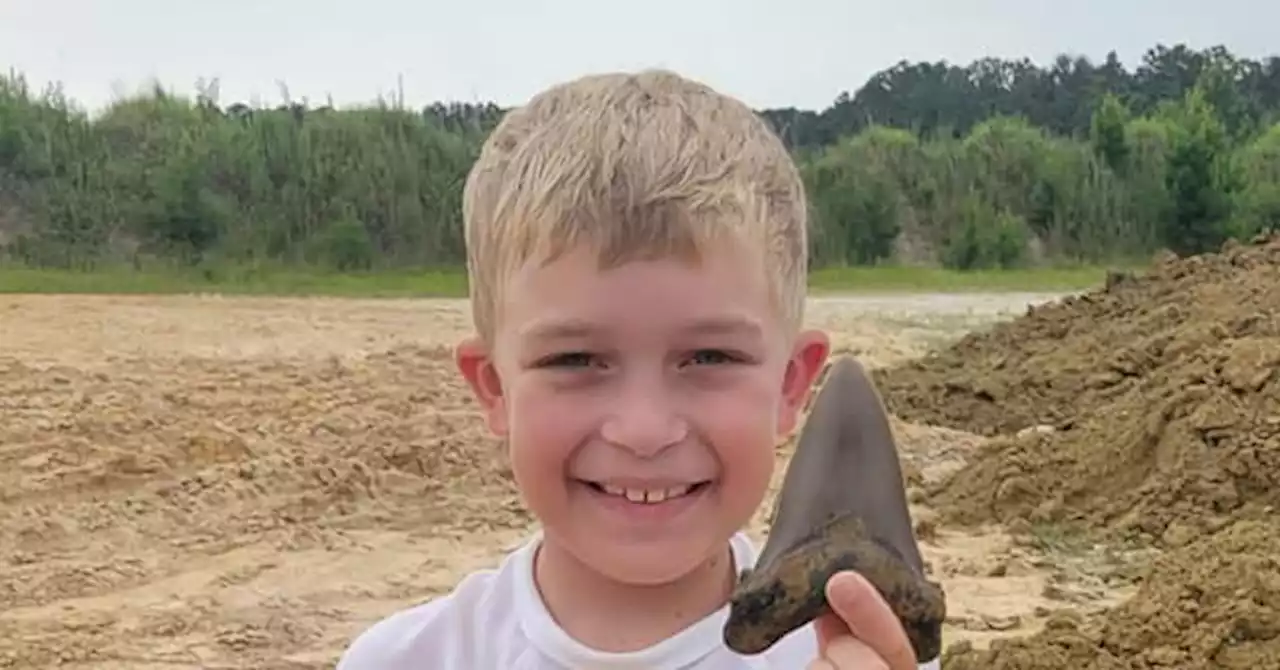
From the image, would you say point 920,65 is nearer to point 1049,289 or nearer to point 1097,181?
point 1097,181

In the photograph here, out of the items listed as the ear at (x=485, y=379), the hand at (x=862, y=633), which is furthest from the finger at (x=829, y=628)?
the ear at (x=485, y=379)

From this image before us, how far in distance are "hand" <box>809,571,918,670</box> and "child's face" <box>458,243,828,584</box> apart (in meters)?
0.36

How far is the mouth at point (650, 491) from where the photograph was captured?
1.92 m

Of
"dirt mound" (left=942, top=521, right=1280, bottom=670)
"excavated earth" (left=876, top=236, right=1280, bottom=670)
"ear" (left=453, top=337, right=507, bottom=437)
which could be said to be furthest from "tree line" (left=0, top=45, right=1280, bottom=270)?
"ear" (left=453, top=337, right=507, bottom=437)

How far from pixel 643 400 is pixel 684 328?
8 cm

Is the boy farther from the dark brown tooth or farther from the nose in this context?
the dark brown tooth

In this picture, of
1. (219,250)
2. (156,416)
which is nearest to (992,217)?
(219,250)

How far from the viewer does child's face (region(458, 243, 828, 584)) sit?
6.12 feet

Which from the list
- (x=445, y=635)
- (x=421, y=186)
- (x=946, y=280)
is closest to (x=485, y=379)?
(x=445, y=635)

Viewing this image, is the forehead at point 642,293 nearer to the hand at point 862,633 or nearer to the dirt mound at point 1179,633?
the hand at point 862,633

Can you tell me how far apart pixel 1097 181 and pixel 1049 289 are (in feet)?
29.3

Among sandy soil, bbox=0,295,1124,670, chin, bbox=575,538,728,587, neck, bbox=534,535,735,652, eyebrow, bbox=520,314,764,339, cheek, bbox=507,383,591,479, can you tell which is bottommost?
sandy soil, bbox=0,295,1124,670

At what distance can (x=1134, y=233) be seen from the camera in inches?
1391

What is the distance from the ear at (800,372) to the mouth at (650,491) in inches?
6.2
